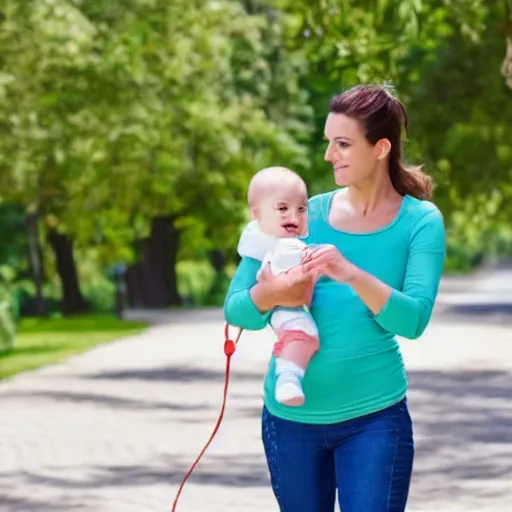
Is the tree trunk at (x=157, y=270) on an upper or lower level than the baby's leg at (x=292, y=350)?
lower

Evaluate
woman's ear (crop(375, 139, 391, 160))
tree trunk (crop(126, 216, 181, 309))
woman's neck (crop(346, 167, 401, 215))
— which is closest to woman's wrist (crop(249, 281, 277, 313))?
woman's neck (crop(346, 167, 401, 215))

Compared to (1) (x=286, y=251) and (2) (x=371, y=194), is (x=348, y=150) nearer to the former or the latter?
(2) (x=371, y=194)

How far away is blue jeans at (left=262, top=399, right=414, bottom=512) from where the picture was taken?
4703 millimetres

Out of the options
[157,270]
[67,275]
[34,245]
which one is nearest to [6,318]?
[34,245]

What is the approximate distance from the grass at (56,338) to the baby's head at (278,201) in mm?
18120

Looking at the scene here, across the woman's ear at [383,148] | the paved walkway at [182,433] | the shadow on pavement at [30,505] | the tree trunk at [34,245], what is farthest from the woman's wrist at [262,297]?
the tree trunk at [34,245]

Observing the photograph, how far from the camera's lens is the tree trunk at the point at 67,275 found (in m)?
49.0

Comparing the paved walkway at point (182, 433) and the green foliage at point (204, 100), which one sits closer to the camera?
the paved walkway at point (182, 433)

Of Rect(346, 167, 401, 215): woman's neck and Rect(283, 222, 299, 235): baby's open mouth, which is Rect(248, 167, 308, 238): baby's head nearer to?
Rect(283, 222, 299, 235): baby's open mouth

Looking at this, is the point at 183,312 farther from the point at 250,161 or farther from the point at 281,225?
the point at 281,225

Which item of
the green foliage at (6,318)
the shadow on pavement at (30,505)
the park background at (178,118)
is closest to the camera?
the shadow on pavement at (30,505)

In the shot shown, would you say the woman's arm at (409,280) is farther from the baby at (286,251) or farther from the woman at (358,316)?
the baby at (286,251)

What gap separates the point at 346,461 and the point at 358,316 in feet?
1.37

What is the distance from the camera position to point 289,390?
4508 mm
